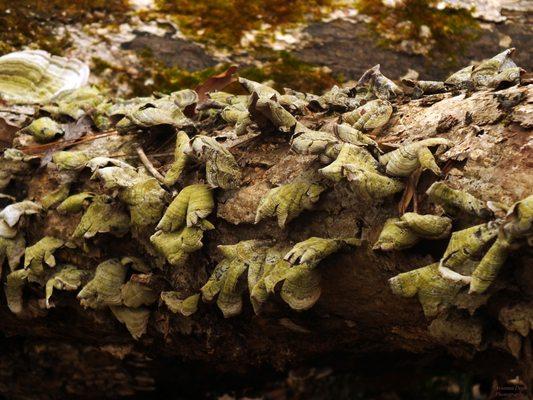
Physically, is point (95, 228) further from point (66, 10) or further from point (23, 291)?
point (66, 10)

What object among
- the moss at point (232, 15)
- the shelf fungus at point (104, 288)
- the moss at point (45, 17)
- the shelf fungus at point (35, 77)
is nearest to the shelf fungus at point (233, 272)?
the shelf fungus at point (104, 288)

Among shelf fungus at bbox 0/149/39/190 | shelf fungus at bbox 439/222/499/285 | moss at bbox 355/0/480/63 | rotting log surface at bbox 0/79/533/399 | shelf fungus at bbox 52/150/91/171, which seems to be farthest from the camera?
moss at bbox 355/0/480/63

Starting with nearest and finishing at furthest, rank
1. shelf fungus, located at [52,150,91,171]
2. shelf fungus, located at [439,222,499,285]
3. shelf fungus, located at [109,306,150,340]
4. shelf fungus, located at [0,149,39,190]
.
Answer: shelf fungus, located at [439,222,499,285], shelf fungus, located at [109,306,150,340], shelf fungus, located at [52,150,91,171], shelf fungus, located at [0,149,39,190]

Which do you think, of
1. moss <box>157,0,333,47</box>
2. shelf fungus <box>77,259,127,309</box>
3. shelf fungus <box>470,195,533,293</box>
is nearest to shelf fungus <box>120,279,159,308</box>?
shelf fungus <box>77,259,127,309</box>

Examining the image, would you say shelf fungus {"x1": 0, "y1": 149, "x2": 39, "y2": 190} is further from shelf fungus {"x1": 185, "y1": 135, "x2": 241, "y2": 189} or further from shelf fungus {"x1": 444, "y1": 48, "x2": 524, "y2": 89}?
shelf fungus {"x1": 444, "y1": 48, "x2": 524, "y2": 89}

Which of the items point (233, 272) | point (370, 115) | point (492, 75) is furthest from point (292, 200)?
point (492, 75)

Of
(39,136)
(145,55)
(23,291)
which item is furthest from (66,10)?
(23,291)

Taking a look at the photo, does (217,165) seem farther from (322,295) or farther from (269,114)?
(322,295)
